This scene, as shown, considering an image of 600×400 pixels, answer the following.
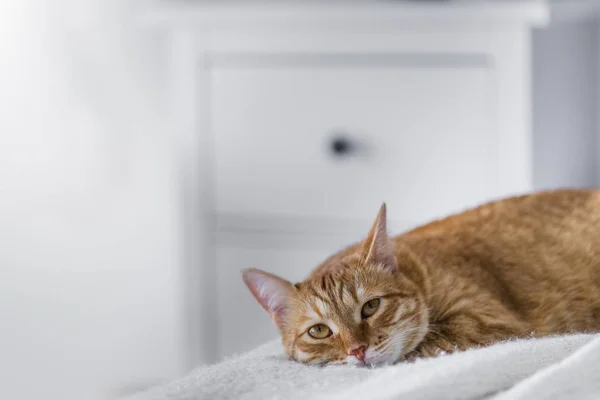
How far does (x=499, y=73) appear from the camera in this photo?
133cm

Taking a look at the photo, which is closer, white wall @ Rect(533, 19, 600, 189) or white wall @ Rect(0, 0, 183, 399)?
white wall @ Rect(533, 19, 600, 189)

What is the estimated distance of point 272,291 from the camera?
72 centimetres

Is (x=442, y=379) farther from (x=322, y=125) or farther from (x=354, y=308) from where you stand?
(x=322, y=125)

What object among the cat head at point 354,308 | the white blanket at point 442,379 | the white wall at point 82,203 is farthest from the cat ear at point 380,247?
the white wall at point 82,203

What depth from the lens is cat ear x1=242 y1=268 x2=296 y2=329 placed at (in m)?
0.71

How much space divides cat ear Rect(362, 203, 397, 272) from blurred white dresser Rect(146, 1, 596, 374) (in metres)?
0.65

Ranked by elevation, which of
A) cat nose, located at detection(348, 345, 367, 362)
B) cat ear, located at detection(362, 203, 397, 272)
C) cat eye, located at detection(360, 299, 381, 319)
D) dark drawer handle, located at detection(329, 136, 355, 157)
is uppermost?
dark drawer handle, located at detection(329, 136, 355, 157)

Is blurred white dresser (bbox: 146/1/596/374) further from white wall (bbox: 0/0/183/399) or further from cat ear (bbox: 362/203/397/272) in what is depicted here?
cat ear (bbox: 362/203/397/272)

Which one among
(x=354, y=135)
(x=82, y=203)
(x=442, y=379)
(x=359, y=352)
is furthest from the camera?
(x=82, y=203)

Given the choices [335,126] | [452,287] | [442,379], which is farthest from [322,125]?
[442,379]

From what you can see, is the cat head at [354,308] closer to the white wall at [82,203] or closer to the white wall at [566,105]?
the white wall at [566,105]

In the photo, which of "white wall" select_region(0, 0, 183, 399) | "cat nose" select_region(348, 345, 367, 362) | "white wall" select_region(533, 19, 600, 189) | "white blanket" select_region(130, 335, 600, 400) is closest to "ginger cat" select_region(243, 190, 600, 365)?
"cat nose" select_region(348, 345, 367, 362)

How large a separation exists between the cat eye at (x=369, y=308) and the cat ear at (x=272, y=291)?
2.4 inches

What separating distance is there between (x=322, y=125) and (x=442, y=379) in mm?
1003
